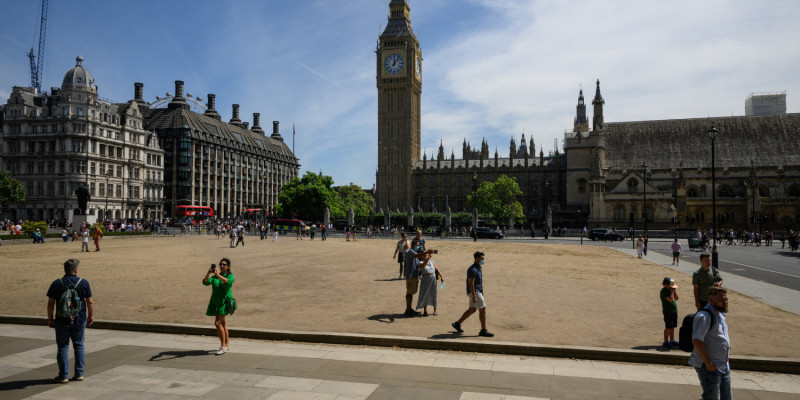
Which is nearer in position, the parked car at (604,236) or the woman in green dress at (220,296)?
the woman in green dress at (220,296)

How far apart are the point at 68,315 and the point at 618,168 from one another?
81.2 metres

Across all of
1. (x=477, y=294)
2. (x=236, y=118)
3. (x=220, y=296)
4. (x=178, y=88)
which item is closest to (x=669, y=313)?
(x=477, y=294)

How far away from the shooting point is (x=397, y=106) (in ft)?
357

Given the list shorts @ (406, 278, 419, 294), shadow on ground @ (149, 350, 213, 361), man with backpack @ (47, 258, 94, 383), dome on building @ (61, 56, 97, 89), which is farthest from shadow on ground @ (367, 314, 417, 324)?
dome on building @ (61, 56, 97, 89)

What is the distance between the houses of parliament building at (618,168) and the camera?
214ft

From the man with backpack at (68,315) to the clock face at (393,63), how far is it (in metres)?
105

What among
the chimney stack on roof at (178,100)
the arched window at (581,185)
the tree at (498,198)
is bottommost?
the tree at (498,198)

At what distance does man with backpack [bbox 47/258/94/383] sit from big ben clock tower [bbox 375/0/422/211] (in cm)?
10090

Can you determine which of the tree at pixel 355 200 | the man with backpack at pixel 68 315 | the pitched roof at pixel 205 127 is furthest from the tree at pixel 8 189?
the man with backpack at pixel 68 315

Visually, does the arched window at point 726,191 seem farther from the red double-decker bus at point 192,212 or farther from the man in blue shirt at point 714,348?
the red double-decker bus at point 192,212

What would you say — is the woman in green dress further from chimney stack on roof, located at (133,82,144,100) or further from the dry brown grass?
chimney stack on roof, located at (133,82,144,100)

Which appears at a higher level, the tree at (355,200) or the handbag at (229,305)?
the tree at (355,200)

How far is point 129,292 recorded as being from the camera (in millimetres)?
14445

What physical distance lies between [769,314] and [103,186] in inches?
2947
